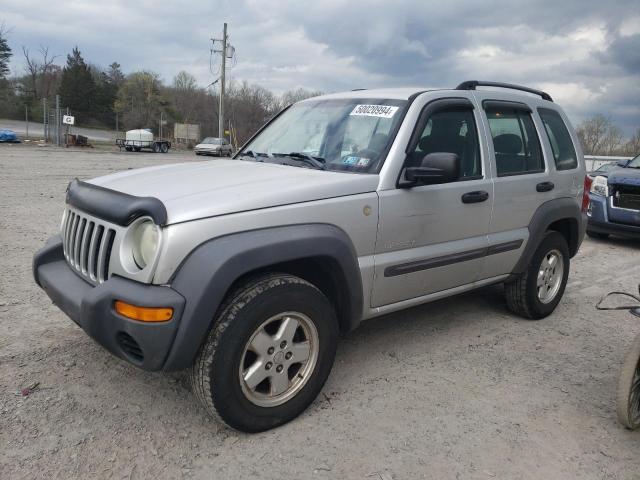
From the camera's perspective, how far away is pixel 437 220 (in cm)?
353

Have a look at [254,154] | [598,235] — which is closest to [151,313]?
[254,154]

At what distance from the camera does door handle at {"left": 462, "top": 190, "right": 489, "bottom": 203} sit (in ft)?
12.1

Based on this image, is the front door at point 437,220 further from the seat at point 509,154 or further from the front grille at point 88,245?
the front grille at point 88,245

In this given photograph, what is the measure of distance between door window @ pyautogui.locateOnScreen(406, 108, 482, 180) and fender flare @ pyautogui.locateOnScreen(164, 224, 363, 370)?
1.19 metres

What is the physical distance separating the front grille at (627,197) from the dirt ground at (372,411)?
4.38m

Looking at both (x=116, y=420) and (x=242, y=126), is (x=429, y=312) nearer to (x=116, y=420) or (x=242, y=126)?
(x=116, y=420)

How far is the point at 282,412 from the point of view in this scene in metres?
2.88

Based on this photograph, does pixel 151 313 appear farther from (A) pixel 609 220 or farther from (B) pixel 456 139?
(A) pixel 609 220

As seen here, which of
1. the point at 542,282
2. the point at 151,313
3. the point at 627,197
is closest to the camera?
the point at 151,313

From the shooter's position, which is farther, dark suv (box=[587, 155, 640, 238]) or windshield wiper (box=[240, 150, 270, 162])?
dark suv (box=[587, 155, 640, 238])

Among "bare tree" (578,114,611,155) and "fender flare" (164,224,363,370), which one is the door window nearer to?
"fender flare" (164,224,363,370)

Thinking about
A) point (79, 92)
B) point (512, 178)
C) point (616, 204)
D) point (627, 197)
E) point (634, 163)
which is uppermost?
point (79, 92)

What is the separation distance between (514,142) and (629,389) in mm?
2137

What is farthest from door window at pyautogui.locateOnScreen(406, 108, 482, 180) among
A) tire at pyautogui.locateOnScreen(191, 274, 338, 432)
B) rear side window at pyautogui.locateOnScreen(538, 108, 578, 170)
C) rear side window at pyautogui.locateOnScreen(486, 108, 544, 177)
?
tire at pyautogui.locateOnScreen(191, 274, 338, 432)
